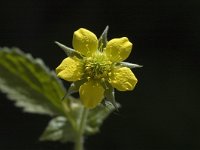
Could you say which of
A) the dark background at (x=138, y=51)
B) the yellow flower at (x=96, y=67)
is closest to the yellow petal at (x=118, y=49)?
the yellow flower at (x=96, y=67)

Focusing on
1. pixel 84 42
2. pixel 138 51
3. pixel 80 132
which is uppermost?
pixel 84 42

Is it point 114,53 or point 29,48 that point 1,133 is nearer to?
point 29,48

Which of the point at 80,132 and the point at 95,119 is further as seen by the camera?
the point at 95,119

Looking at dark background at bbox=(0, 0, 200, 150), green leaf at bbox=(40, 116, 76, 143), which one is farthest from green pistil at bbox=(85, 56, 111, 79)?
dark background at bbox=(0, 0, 200, 150)

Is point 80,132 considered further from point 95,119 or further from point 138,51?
point 138,51

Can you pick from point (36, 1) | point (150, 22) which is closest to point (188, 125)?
point (150, 22)

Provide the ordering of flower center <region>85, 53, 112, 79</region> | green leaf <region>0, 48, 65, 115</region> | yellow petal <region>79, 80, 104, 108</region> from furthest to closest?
green leaf <region>0, 48, 65, 115</region> → flower center <region>85, 53, 112, 79</region> → yellow petal <region>79, 80, 104, 108</region>

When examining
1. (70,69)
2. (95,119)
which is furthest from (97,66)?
(95,119)

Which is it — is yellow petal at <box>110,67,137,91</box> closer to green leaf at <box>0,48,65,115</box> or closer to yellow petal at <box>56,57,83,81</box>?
yellow petal at <box>56,57,83,81</box>

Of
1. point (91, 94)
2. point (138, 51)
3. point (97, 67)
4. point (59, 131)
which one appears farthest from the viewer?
point (138, 51)
